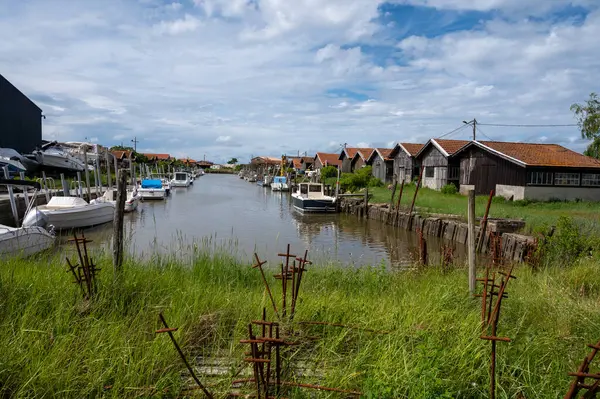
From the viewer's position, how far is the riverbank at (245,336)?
3.22 m

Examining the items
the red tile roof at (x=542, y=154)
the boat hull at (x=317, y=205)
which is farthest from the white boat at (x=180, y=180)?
the red tile roof at (x=542, y=154)

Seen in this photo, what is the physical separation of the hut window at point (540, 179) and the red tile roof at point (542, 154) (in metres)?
0.67

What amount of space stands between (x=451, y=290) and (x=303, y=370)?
2.86 meters

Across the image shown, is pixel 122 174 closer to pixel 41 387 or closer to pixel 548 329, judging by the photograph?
pixel 41 387

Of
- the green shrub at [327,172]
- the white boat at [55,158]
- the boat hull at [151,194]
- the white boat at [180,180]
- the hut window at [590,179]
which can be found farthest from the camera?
the white boat at [180,180]

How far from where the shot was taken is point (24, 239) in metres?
11.9

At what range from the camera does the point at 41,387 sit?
10.1 feet

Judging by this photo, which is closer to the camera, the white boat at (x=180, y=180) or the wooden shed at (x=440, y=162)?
the wooden shed at (x=440, y=162)

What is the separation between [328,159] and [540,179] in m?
38.6

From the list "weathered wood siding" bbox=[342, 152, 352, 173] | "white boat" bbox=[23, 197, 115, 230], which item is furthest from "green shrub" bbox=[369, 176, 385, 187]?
"white boat" bbox=[23, 197, 115, 230]

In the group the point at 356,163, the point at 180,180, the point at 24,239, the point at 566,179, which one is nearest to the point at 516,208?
the point at 566,179

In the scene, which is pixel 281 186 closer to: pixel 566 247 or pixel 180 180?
pixel 180 180

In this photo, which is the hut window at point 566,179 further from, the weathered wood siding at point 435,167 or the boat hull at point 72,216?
the boat hull at point 72,216

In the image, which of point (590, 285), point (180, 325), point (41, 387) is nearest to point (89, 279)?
point (180, 325)
